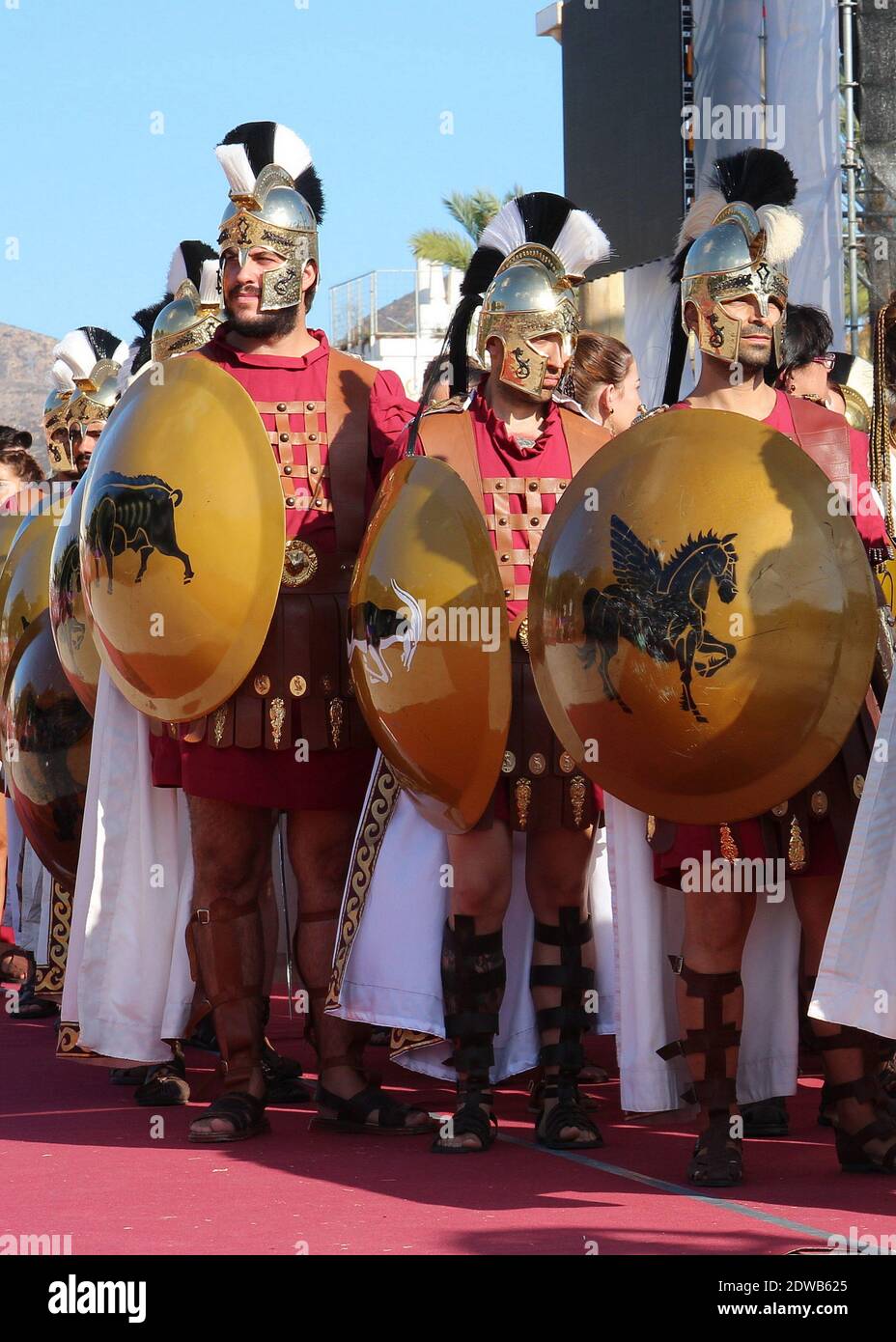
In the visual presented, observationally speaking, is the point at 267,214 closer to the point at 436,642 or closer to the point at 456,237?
the point at 436,642

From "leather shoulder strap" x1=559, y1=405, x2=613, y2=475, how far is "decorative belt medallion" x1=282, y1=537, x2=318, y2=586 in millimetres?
629

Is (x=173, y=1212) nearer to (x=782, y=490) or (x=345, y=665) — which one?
(x=345, y=665)

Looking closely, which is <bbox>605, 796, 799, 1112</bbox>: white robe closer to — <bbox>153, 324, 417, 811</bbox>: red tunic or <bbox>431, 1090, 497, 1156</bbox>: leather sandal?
<bbox>431, 1090, 497, 1156</bbox>: leather sandal

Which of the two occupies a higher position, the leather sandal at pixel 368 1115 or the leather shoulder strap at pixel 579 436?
the leather shoulder strap at pixel 579 436

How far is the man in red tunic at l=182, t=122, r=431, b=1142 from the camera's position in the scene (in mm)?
4441

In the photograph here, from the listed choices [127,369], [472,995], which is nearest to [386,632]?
[472,995]

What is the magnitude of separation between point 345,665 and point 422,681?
0.51m

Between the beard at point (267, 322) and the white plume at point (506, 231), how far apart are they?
1.64 feet

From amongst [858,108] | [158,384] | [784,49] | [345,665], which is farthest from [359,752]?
[784,49]

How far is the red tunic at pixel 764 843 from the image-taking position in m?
3.87

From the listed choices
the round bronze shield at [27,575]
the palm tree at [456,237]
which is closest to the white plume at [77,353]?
the round bronze shield at [27,575]

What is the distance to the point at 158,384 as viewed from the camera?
4484 millimetres

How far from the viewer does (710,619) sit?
3.61 meters

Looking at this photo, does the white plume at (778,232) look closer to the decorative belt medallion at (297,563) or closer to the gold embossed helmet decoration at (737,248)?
the gold embossed helmet decoration at (737,248)
